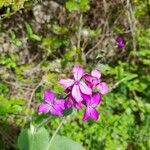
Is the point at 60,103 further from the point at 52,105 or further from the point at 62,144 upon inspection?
the point at 62,144

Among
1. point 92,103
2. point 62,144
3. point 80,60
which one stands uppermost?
point 92,103

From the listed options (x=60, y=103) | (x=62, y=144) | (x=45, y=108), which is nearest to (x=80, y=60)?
(x=62, y=144)

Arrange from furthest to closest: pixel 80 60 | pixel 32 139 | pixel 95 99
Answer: pixel 80 60 < pixel 32 139 < pixel 95 99

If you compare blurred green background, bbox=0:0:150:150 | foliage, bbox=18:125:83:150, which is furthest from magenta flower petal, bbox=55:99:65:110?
blurred green background, bbox=0:0:150:150

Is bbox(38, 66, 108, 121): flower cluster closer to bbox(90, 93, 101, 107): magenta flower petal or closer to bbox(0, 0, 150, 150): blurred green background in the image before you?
bbox(90, 93, 101, 107): magenta flower petal

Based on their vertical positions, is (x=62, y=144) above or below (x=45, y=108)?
below

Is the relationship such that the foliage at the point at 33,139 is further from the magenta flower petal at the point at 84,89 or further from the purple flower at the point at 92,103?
the magenta flower petal at the point at 84,89

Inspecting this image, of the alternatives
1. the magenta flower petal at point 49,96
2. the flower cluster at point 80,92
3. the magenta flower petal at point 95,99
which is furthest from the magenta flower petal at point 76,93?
the magenta flower petal at point 49,96
